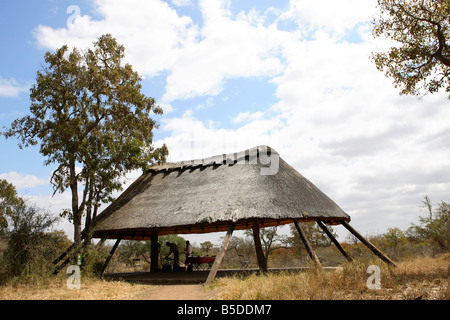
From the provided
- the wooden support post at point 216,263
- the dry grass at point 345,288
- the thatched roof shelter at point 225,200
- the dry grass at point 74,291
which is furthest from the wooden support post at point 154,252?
the dry grass at point 345,288

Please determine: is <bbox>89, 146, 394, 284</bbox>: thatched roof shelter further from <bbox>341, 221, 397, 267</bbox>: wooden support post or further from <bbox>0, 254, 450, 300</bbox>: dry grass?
<bbox>0, 254, 450, 300</bbox>: dry grass

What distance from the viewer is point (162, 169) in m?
15.1

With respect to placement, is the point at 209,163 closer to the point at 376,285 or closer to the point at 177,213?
the point at 177,213

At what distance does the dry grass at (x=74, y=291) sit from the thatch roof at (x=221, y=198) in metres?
2.26

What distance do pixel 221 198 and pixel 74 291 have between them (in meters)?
4.93

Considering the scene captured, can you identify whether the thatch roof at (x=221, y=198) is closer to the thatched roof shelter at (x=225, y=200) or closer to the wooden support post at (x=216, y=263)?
the thatched roof shelter at (x=225, y=200)

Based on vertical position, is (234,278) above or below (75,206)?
below

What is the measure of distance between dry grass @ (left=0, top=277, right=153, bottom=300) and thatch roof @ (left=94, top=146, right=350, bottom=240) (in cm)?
226

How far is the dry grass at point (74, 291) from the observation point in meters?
7.79

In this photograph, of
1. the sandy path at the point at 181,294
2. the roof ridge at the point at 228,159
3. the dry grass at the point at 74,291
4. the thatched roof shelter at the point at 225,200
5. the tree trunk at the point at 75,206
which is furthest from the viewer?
the roof ridge at the point at 228,159

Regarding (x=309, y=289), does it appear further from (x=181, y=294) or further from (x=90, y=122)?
(x=90, y=122)

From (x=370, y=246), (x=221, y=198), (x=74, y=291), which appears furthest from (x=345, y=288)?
(x=74, y=291)

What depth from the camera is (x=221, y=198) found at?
11.1m
